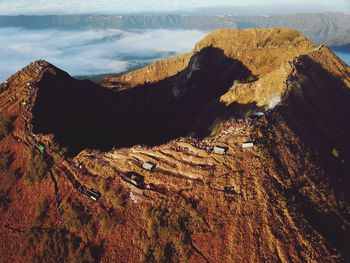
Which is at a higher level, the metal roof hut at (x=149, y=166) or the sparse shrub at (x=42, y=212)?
the metal roof hut at (x=149, y=166)

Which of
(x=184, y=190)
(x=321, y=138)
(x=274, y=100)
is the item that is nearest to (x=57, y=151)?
(x=184, y=190)

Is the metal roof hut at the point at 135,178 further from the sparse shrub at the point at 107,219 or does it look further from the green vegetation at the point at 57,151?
the green vegetation at the point at 57,151

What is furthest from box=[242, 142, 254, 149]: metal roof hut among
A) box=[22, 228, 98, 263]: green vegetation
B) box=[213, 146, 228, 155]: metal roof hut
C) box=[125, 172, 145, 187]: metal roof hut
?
box=[22, 228, 98, 263]: green vegetation

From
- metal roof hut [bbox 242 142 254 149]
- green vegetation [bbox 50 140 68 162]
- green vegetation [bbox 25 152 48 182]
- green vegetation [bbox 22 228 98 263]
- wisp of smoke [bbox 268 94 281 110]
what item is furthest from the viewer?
wisp of smoke [bbox 268 94 281 110]

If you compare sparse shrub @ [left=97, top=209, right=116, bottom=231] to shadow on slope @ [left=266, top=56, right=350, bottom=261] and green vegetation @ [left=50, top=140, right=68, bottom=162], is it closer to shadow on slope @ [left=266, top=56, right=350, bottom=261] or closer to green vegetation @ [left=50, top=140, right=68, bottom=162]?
green vegetation @ [left=50, top=140, right=68, bottom=162]

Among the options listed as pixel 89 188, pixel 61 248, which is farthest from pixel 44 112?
pixel 61 248

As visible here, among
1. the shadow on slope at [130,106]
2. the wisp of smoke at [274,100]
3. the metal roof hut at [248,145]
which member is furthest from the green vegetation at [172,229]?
the wisp of smoke at [274,100]

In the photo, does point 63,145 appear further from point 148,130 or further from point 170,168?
point 148,130
